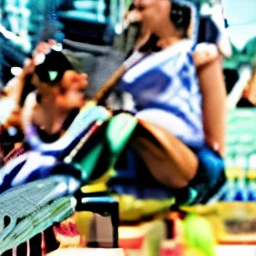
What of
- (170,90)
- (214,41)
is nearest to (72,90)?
(170,90)

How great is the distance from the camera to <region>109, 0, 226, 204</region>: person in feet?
4.29

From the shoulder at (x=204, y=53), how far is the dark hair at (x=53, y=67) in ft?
0.86

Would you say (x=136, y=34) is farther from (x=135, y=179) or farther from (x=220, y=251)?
(x=220, y=251)

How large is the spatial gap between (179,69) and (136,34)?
12 centimetres

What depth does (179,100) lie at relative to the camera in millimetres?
1318

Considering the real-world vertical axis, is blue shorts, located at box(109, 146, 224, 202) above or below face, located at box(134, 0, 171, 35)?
below

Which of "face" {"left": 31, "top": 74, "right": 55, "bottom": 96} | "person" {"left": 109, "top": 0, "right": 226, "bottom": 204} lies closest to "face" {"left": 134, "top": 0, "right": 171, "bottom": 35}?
"person" {"left": 109, "top": 0, "right": 226, "bottom": 204}

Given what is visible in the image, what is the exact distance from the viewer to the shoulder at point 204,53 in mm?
1317

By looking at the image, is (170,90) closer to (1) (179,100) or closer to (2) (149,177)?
(1) (179,100)

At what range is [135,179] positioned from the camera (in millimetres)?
1315

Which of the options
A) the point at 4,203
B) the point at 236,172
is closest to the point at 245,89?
the point at 236,172

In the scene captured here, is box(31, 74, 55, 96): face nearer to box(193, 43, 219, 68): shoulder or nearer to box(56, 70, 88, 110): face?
box(56, 70, 88, 110): face

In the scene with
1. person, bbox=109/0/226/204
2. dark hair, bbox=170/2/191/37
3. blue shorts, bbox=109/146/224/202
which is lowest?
blue shorts, bbox=109/146/224/202

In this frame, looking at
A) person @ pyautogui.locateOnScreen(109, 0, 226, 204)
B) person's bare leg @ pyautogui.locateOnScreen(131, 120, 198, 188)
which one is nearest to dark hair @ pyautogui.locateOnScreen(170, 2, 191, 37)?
person @ pyautogui.locateOnScreen(109, 0, 226, 204)
